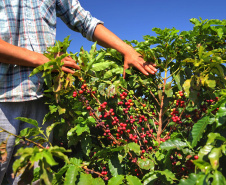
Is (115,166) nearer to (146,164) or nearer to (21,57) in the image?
(146,164)

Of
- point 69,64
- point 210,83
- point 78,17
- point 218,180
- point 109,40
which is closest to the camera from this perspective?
point 218,180

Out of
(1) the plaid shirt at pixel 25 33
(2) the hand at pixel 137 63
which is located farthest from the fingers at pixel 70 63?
(2) the hand at pixel 137 63

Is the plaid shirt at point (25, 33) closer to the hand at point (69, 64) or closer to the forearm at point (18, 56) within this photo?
the forearm at point (18, 56)

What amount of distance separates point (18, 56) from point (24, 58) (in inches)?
1.9

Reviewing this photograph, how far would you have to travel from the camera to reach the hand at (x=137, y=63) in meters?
1.94

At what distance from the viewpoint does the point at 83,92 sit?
6.21ft

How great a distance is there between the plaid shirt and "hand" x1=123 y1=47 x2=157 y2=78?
607 millimetres

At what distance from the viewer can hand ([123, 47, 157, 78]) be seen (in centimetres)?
194

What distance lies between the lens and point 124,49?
208 cm

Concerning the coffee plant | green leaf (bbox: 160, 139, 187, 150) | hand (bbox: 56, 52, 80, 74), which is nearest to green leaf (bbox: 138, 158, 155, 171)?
the coffee plant

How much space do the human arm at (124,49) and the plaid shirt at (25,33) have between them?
10 centimetres

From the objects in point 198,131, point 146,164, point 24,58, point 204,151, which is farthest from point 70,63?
point 204,151

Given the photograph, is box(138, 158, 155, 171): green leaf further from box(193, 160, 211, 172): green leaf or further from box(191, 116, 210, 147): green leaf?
box(193, 160, 211, 172): green leaf

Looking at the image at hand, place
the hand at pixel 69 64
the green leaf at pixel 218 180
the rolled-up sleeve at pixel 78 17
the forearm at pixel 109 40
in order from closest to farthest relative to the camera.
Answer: the green leaf at pixel 218 180, the hand at pixel 69 64, the forearm at pixel 109 40, the rolled-up sleeve at pixel 78 17
